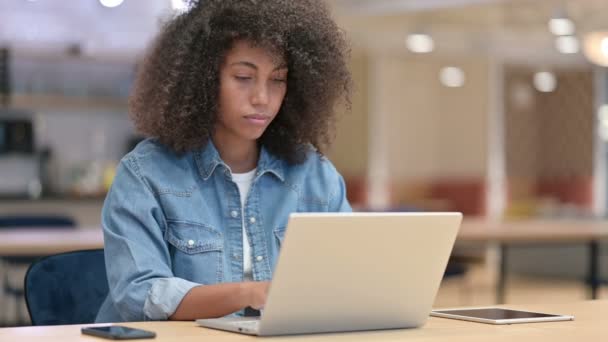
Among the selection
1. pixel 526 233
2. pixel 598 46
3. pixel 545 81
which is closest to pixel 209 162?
pixel 526 233

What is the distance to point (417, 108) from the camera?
12.0m

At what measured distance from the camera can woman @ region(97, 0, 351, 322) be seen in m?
1.91

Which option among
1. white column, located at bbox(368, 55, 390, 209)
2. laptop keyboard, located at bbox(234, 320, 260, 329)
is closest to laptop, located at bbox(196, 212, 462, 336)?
laptop keyboard, located at bbox(234, 320, 260, 329)

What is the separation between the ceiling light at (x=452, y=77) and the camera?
12.1 m

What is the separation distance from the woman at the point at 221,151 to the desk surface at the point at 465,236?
1.85 m

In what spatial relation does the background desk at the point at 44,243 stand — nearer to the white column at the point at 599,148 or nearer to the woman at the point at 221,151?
the woman at the point at 221,151

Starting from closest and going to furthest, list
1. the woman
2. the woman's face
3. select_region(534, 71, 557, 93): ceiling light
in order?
the woman, the woman's face, select_region(534, 71, 557, 93): ceiling light

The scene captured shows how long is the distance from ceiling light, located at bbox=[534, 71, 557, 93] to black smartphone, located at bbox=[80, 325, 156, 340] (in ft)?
39.2

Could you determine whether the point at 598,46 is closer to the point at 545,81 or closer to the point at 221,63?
the point at 221,63

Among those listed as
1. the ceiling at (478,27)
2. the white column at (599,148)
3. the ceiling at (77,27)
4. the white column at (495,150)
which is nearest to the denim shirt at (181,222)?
the ceiling at (77,27)

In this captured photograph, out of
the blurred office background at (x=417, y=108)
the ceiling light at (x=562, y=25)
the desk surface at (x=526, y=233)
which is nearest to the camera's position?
the desk surface at (x=526, y=233)

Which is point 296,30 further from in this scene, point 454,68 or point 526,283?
point 454,68

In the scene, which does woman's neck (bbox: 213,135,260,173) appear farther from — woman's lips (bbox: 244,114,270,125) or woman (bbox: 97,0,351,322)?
woman's lips (bbox: 244,114,270,125)

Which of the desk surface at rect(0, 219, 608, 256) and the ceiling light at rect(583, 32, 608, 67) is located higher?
the ceiling light at rect(583, 32, 608, 67)
